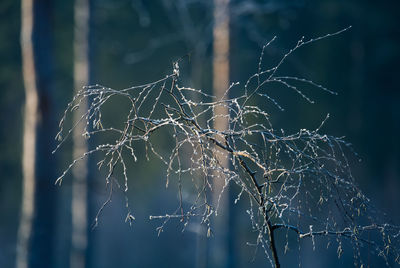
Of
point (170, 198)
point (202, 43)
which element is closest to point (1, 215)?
point (170, 198)

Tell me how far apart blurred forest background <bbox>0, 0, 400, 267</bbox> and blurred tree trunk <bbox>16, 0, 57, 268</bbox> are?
304 inches

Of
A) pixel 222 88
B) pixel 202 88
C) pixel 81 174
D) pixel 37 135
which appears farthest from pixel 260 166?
pixel 202 88

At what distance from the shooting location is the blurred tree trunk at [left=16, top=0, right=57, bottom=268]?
19.1 feet

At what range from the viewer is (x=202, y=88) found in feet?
46.9

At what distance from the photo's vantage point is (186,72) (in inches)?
551

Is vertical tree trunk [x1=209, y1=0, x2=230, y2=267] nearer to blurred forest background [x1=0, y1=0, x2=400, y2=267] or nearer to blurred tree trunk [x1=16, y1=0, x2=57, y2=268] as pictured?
blurred tree trunk [x1=16, y1=0, x2=57, y2=268]

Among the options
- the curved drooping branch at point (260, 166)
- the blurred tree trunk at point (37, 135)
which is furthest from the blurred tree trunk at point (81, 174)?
the curved drooping branch at point (260, 166)

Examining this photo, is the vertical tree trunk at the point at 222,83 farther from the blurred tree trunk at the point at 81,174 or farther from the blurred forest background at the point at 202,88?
the blurred forest background at the point at 202,88

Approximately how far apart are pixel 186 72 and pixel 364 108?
7117 mm

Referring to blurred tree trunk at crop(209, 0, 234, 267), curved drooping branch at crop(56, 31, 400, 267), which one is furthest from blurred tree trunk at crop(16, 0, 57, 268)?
curved drooping branch at crop(56, 31, 400, 267)

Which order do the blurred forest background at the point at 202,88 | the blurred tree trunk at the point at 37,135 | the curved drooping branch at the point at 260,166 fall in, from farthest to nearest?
the blurred forest background at the point at 202,88
the blurred tree trunk at the point at 37,135
the curved drooping branch at the point at 260,166

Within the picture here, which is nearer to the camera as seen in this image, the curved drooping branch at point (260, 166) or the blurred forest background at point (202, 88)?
the curved drooping branch at point (260, 166)

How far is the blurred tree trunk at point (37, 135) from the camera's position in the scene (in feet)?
19.1

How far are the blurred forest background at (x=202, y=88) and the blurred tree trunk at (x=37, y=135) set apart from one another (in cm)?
771
